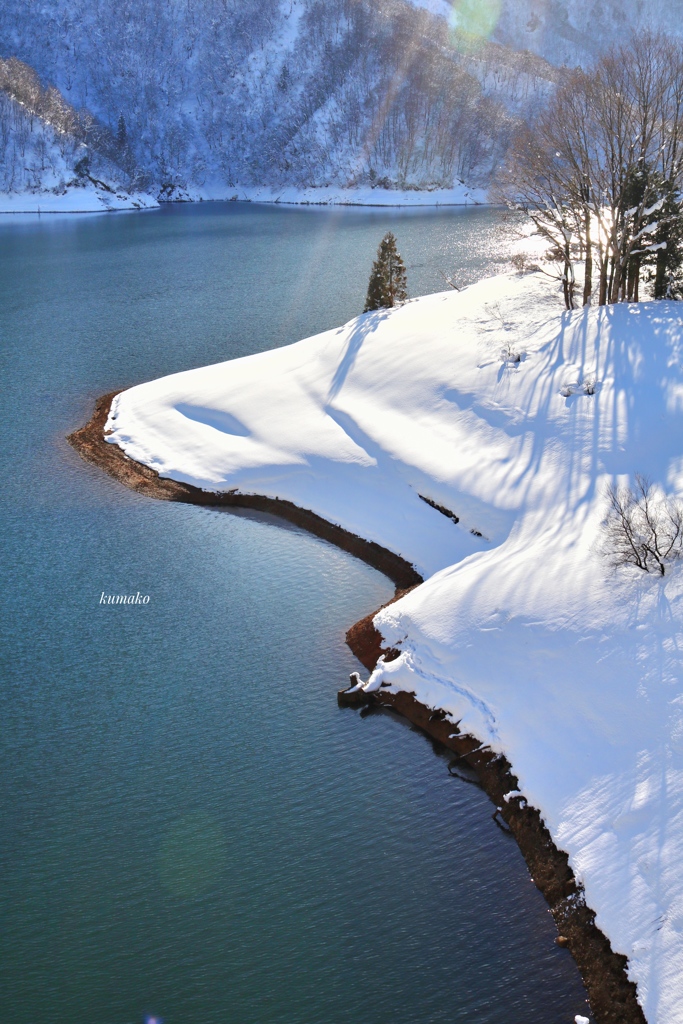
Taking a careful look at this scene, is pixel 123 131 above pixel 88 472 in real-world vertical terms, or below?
above

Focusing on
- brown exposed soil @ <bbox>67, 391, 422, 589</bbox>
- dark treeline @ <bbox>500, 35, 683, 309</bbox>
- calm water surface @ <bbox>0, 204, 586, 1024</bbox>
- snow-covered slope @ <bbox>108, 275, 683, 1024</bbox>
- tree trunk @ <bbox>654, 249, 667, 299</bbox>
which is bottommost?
calm water surface @ <bbox>0, 204, 586, 1024</bbox>

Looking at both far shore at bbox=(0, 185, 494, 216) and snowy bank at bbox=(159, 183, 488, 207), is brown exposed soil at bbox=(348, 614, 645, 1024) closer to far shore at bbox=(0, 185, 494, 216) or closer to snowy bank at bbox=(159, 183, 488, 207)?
far shore at bbox=(0, 185, 494, 216)

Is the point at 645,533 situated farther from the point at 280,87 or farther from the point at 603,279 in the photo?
the point at 280,87

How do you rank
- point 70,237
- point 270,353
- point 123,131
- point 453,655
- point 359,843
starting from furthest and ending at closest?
point 123,131 < point 70,237 < point 270,353 < point 453,655 < point 359,843

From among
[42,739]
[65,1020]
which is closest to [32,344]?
[42,739]

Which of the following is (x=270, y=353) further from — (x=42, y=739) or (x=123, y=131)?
(x=123, y=131)

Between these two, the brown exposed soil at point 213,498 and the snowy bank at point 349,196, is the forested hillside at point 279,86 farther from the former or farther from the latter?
the brown exposed soil at point 213,498

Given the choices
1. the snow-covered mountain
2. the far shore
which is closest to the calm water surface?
the far shore
